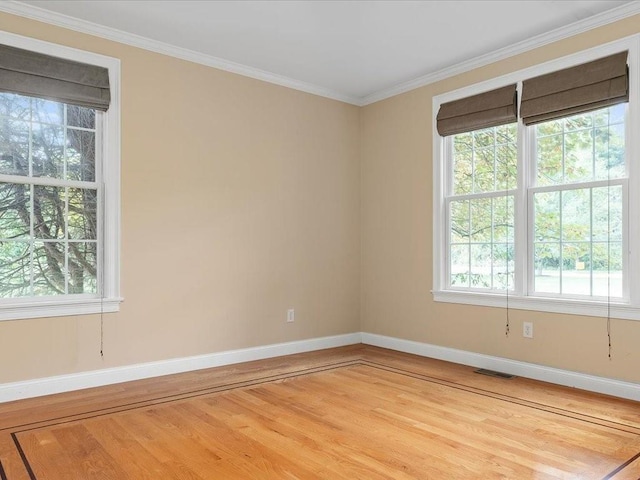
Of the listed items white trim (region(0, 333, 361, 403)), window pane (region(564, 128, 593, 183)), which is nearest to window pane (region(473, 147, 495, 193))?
window pane (region(564, 128, 593, 183))

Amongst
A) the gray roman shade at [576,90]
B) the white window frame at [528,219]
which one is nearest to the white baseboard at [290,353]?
the white window frame at [528,219]

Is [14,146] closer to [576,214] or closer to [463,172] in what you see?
[463,172]

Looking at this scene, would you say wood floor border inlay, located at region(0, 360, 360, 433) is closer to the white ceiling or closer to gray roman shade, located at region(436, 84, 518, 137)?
gray roman shade, located at region(436, 84, 518, 137)

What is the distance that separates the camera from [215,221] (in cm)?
443

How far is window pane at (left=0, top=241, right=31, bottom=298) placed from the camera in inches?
136

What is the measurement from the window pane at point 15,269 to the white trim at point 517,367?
3.36 metres

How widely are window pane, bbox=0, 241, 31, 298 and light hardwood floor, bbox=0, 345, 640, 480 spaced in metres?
0.77

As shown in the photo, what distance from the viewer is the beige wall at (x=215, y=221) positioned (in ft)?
12.6

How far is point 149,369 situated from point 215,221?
136 cm

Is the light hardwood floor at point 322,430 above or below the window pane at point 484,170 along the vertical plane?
below

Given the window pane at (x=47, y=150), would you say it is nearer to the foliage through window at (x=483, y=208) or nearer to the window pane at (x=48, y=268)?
the window pane at (x=48, y=268)

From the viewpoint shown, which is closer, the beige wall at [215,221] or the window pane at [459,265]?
the beige wall at [215,221]

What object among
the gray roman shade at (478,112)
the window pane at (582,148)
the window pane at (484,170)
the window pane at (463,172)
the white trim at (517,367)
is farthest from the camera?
the window pane at (463,172)

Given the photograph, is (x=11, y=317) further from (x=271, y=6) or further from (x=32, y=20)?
(x=271, y=6)
